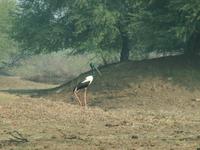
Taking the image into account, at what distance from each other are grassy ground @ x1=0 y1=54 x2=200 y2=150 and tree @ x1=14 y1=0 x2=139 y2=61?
920 cm

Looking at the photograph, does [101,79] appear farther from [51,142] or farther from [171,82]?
[51,142]

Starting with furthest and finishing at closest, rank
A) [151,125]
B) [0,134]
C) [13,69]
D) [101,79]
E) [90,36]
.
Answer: [13,69]
[90,36]
[101,79]
[151,125]
[0,134]

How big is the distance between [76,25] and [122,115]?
24.3m

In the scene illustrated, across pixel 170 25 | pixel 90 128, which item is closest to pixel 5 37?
pixel 170 25

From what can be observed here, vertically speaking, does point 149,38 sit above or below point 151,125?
above

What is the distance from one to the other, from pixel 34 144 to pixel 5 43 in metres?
60.8

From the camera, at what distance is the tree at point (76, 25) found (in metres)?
45.8

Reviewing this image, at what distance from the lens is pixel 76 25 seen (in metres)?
47.0

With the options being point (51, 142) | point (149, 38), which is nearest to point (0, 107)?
point (51, 142)

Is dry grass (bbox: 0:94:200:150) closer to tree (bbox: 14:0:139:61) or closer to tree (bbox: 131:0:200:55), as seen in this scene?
tree (bbox: 131:0:200:55)

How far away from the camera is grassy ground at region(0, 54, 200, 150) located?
15.6 m

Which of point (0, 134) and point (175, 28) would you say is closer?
point (0, 134)

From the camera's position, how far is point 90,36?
4731cm

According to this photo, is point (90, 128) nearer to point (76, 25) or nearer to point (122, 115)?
point (122, 115)
